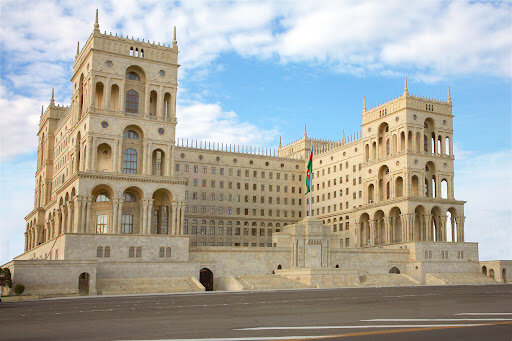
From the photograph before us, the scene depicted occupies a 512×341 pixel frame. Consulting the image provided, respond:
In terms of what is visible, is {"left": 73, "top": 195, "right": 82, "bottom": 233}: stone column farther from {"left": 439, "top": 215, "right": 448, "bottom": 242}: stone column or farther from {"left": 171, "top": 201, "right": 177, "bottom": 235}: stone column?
{"left": 439, "top": 215, "right": 448, "bottom": 242}: stone column

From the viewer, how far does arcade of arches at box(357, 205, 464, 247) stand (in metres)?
94.4

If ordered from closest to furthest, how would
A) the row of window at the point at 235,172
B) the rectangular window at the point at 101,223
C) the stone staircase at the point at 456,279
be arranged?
1. the rectangular window at the point at 101,223
2. the stone staircase at the point at 456,279
3. the row of window at the point at 235,172

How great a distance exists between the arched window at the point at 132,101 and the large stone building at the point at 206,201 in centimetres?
14

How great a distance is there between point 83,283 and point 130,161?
18.4 meters

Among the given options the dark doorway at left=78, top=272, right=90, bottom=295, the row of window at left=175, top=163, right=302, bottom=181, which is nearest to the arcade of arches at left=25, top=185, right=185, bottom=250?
the dark doorway at left=78, top=272, right=90, bottom=295

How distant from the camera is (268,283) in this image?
69688 mm

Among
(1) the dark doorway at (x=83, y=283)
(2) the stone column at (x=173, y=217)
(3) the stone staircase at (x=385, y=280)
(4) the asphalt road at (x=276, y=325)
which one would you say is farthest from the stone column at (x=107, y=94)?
(4) the asphalt road at (x=276, y=325)

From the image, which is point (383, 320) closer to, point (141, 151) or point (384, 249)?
point (141, 151)

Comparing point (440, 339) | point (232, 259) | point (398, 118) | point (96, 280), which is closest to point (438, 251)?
point (398, 118)

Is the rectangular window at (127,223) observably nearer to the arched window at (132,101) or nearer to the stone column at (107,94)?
the arched window at (132,101)

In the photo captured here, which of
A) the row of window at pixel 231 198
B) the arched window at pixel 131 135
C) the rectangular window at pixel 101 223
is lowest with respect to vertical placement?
the rectangular window at pixel 101 223

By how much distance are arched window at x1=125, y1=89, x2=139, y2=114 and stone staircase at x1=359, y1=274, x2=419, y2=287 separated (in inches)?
1475

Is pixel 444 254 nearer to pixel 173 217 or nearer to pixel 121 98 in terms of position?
pixel 173 217

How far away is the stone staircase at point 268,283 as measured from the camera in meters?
68.4
